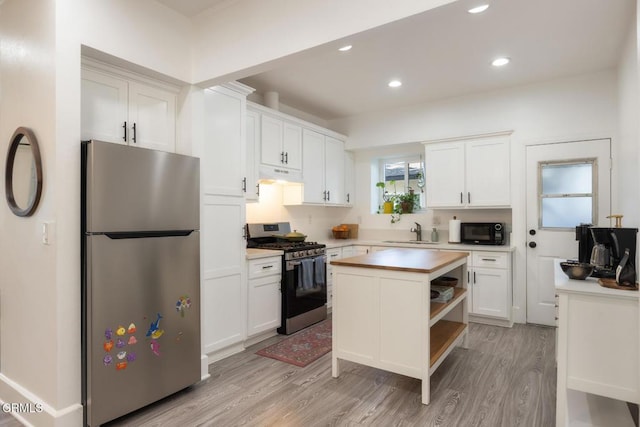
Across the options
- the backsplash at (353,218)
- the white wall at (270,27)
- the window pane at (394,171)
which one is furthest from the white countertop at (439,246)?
the white wall at (270,27)

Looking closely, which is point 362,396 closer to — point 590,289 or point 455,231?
point 590,289

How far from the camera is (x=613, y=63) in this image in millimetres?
3646

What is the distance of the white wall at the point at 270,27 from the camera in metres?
1.97

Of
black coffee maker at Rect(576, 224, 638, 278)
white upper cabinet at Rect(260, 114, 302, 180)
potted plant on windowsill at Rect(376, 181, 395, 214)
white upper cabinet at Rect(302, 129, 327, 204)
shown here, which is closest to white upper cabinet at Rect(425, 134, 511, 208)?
potted plant on windowsill at Rect(376, 181, 395, 214)

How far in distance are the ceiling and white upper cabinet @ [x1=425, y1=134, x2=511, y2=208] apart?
0.66 meters

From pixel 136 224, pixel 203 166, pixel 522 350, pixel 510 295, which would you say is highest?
pixel 203 166

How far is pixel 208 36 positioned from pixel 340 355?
2617 mm

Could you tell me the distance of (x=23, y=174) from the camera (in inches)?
91.5

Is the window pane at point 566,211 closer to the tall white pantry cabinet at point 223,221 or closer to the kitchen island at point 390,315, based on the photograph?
the kitchen island at point 390,315

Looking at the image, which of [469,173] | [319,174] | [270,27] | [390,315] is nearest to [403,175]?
[469,173]

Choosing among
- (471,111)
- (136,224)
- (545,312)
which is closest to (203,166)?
(136,224)

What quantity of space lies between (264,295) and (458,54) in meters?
2.97

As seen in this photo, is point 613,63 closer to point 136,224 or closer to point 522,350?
point 522,350

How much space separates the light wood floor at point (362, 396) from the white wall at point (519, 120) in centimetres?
166
